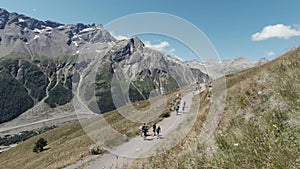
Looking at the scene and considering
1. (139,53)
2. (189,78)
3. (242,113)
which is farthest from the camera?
(139,53)

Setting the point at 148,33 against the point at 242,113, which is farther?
the point at 148,33

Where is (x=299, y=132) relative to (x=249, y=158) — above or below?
above

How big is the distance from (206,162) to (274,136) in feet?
4.94

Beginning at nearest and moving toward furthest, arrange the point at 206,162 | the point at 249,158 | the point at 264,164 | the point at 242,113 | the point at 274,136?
the point at 264,164 → the point at 249,158 → the point at 274,136 → the point at 206,162 → the point at 242,113

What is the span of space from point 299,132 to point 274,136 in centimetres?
43

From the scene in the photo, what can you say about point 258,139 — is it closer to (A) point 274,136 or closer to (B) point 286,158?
(A) point 274,136

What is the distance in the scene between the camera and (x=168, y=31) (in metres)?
10.7

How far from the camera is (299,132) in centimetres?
471

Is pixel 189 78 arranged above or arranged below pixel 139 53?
below

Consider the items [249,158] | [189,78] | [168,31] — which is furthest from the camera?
[189,78]

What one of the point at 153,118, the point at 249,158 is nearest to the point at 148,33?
the point at 249,158

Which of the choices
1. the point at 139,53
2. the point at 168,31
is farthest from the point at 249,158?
the point at 139,53

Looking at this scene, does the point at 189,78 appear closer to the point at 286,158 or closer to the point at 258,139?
the point at 258,139

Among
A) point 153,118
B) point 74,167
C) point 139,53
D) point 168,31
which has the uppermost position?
point 139,53
